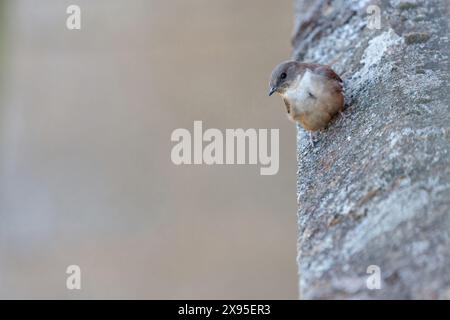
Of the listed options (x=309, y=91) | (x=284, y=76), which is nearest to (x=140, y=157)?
(x=284, y=76)

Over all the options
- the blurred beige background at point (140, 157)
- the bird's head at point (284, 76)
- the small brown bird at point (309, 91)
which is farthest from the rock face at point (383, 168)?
the blurred beige background at point (140, 157)

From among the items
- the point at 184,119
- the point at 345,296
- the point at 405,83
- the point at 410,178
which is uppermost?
the point at 184,119

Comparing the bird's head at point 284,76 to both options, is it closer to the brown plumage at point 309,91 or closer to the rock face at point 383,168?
the brown plumage at point 309,91

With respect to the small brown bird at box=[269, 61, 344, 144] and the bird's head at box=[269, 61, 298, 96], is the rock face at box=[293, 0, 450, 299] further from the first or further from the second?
the bird's head at box=[269, 61, 298, 96]

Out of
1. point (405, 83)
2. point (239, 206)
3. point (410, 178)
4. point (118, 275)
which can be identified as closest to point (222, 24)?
point (239, 206)

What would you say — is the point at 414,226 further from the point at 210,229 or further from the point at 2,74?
the point at 2,74

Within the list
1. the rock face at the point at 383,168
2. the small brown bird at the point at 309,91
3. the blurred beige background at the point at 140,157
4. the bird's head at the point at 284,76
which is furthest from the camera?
the blurred beige background at the point at 140,157

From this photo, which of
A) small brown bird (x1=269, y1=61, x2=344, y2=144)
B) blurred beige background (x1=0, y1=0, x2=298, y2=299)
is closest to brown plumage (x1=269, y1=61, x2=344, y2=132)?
small brown bird (x1=269, y1=61, x2=344, y2=144)
